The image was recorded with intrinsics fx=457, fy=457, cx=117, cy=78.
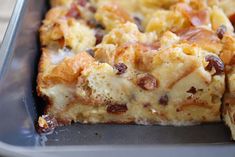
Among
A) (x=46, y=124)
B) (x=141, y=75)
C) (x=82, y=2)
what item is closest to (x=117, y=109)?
(x=141, y=75)

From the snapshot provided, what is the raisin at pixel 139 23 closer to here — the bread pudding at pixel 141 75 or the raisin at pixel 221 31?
the bread pudding at pixel 141 75

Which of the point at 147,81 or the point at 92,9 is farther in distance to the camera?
the point at 92,9

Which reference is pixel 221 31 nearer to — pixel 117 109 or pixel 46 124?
pixel 117 109

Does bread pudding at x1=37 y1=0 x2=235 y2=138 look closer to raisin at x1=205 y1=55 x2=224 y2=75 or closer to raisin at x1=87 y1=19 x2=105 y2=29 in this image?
raisin at x1=205 y1=55 x2=224 y2=75

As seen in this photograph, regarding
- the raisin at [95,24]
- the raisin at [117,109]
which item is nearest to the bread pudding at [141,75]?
the raisin at [117,109]

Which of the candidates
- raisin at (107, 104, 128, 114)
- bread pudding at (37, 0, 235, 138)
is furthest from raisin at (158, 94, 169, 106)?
raisin at (107, 104, 128, 114)
